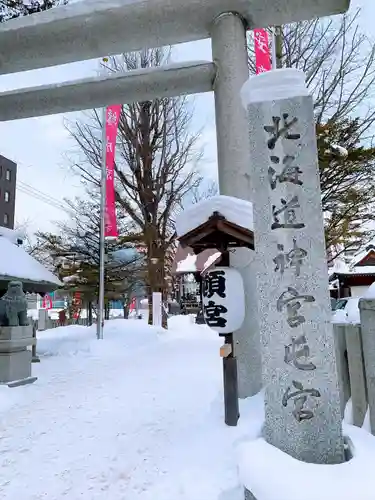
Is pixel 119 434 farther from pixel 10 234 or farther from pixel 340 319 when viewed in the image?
pixel 10 234

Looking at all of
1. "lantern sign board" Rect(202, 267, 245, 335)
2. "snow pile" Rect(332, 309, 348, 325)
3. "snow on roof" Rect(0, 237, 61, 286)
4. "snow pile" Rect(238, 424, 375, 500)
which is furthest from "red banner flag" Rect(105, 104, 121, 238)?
"snow pile" Rect(238, 424, 375, 500)

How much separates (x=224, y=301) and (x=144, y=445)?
5.79 feet

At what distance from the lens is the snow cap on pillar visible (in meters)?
2.63

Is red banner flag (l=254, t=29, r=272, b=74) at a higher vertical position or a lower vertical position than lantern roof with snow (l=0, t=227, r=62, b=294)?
higher

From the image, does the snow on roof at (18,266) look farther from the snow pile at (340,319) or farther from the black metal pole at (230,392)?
the snow pile at (340,319)

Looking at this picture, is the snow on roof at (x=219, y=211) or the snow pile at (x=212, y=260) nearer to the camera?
the snow on roof at (x=219, y=211)

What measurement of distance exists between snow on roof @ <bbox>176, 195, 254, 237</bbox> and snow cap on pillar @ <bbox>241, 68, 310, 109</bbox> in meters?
1.48

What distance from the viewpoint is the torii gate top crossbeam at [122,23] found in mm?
5766

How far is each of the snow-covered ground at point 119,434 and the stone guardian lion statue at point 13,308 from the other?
4.34 ft

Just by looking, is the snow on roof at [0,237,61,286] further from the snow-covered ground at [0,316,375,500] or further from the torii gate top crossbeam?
the torii gate top crossbeam

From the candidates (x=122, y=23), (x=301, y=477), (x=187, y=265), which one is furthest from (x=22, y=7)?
(x=187, y=265)

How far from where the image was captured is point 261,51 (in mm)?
8641

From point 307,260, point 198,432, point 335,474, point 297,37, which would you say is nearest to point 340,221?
point 297,37

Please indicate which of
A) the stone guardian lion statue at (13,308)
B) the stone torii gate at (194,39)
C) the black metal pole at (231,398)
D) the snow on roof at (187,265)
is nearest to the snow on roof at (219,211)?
the stone torii gate at (194,39)
